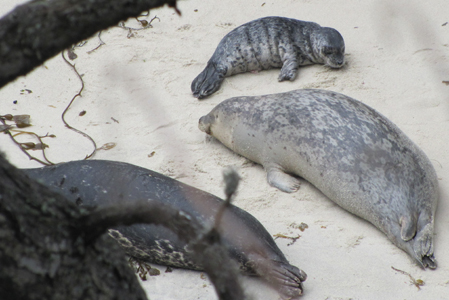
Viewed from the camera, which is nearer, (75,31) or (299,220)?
Result: (75,31)

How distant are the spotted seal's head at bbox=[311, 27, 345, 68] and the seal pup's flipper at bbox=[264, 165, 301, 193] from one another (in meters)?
1.82

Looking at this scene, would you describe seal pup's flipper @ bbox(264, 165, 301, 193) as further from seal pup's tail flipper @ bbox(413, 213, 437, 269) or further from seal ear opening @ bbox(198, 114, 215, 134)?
seal pup's tail flipper @ bbox(413, 213, 437, 269)

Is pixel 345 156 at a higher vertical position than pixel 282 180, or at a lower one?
higher

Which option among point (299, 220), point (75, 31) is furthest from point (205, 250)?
point (299, 220)

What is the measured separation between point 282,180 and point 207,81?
5.72 feet

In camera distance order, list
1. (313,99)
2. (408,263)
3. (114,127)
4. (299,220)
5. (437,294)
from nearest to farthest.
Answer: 1. (437,294)
2. (408,263)
3. (299,220)
4. (313,99)
5. (114,127)

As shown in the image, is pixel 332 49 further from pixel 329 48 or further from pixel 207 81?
pixel 207 81

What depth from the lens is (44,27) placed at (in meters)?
0.91

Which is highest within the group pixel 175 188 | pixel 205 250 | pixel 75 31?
pixel 75 31

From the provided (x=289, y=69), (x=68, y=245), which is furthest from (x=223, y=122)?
(x=68, y=245)

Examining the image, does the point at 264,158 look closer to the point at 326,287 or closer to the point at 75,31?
the point at 326,287

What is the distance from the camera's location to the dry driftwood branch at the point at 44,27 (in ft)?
2.98

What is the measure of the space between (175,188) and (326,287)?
0.97m

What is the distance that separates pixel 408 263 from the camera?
273 centimetres
